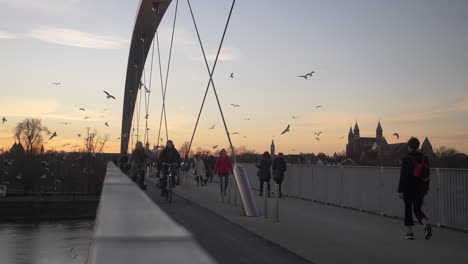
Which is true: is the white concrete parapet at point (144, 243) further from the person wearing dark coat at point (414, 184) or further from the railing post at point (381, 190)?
the railing post at point (381, 190)

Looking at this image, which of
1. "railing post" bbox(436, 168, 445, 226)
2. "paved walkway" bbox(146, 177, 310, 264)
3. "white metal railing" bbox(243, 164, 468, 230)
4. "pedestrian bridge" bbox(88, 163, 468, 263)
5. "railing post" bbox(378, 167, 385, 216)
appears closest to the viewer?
"pedestrian bridge" bbox(88, 163, 468, 263)

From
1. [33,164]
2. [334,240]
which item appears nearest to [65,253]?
[33,164]

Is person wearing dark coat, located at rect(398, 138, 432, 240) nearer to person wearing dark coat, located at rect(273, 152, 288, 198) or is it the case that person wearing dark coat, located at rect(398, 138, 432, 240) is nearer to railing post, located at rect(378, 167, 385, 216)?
railing post, located at rect(378, 167, 385, 216)

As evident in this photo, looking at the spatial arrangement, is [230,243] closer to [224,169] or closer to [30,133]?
[224,169]

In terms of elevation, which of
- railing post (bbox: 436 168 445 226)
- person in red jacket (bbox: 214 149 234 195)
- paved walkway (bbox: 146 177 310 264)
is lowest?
paved walkway (bbox: 146 177 310 264)

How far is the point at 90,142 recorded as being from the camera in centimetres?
11900

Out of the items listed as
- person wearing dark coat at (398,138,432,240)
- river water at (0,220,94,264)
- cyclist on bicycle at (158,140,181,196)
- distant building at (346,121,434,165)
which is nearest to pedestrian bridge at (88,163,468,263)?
person wearing dark coat at (398,138,432,240)

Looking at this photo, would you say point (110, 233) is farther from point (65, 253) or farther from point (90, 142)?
point (90, 142)

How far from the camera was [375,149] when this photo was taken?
17438 centimetres

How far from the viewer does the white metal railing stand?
10586 millimetres

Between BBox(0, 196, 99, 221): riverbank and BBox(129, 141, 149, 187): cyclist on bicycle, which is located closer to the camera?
BBox(129, 141, 149, 187): cyclist on bicycle

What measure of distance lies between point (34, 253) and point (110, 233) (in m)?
68.9

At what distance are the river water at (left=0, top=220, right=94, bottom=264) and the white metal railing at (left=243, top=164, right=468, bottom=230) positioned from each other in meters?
35.9

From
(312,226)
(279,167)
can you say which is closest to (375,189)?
(312,226)
